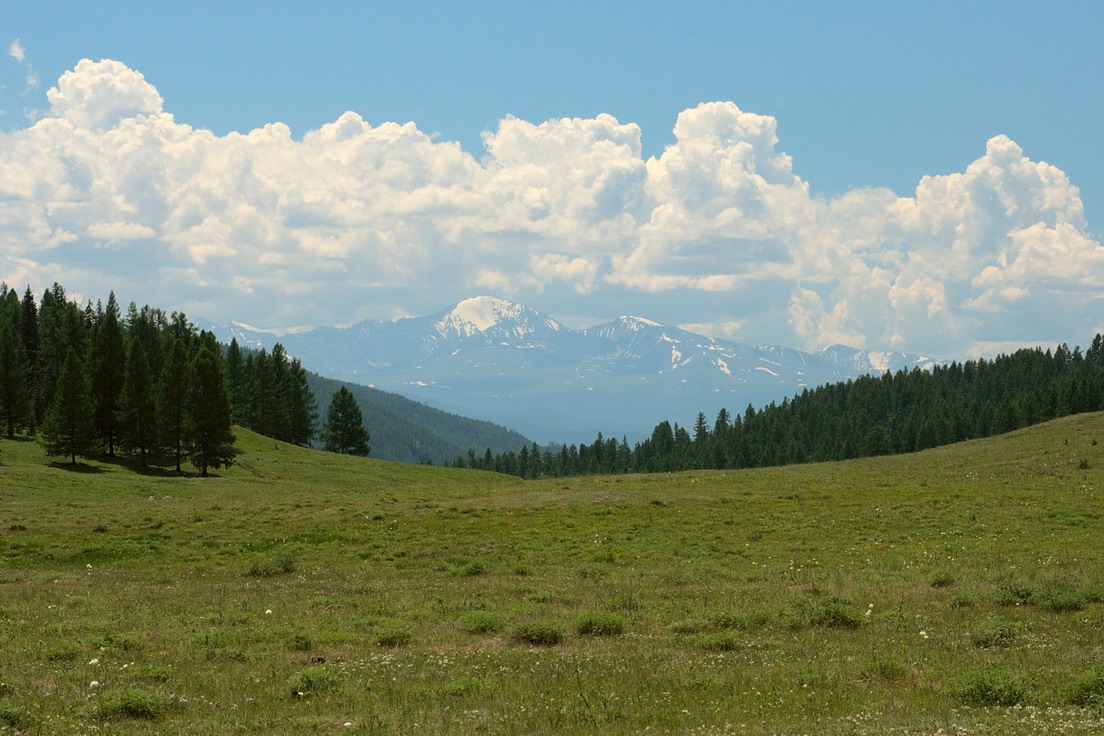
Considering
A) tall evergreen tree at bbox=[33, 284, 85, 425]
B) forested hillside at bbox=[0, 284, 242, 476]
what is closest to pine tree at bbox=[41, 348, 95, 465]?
forested hillside at bbox=[0, 284, 242, 476]

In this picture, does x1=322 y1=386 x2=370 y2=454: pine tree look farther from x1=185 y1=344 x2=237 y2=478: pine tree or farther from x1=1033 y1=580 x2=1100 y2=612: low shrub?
x1=1033 y1=580 x2=1100 y2=612: low shrub

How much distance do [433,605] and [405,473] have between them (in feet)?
238

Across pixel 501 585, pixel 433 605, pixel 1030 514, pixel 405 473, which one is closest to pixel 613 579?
pixel 501 585

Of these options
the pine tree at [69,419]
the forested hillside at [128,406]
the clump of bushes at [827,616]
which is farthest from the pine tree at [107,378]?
the clump of bushes at [827,616]

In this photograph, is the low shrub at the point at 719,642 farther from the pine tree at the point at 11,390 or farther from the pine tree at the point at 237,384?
the pine tree at the point at 237,384

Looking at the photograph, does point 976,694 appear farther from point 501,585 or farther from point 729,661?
point 501,585

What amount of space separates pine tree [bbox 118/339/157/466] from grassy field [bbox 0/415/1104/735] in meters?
31.5

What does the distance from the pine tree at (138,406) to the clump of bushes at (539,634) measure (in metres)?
66.7

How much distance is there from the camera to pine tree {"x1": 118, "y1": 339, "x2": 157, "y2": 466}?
73.9 metres

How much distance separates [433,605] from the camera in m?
20.7

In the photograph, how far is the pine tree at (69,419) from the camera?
68750 millimetres

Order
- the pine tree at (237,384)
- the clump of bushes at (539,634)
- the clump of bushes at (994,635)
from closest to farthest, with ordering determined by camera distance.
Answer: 1. the clump of bushes at (994,635)
2. the clump of bushes at (539,634)
3. the pine tree at (237,384)

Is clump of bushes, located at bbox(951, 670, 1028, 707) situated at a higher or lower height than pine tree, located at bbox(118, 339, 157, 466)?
lower

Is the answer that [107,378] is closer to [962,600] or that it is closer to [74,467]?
[74,467]
